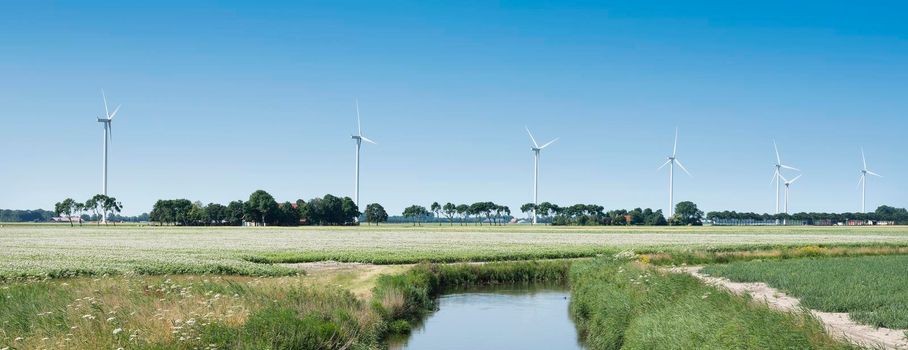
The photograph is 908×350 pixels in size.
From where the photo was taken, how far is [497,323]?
31.0 m

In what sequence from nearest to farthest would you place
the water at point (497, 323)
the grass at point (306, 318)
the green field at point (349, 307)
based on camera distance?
the grass at point (306, 318) < the green field at point (349, 307) < the water at point (497, 323)

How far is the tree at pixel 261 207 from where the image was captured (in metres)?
190

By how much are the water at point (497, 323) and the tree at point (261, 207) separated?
517 feet

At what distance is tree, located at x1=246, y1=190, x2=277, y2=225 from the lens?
190500mm

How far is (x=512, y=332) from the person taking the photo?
29.2 metres

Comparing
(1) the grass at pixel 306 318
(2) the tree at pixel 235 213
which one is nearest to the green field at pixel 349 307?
(1) the grass at pixel 306 318

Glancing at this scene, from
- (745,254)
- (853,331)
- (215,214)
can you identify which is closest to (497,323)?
(853,331)

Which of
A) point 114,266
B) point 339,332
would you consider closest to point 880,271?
point 339,332

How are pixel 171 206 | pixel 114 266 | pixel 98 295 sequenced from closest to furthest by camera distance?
pixel 98 295 < pixel 114 266 < pixel 171 206

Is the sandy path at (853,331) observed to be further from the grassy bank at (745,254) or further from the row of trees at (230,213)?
the row of trees at (230,213)

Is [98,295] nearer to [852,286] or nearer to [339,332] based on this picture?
[339,332]

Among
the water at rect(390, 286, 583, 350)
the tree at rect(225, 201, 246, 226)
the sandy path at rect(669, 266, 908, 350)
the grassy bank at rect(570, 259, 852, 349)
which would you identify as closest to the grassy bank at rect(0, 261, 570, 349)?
the water at rect(390, 286, 583, 350)

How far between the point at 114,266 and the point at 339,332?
77.9 feet

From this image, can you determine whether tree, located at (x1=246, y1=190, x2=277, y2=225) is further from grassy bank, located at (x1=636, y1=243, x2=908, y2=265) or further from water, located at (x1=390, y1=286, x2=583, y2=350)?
water, located at (x1=390, y1=286, x2=583, y2=350)
